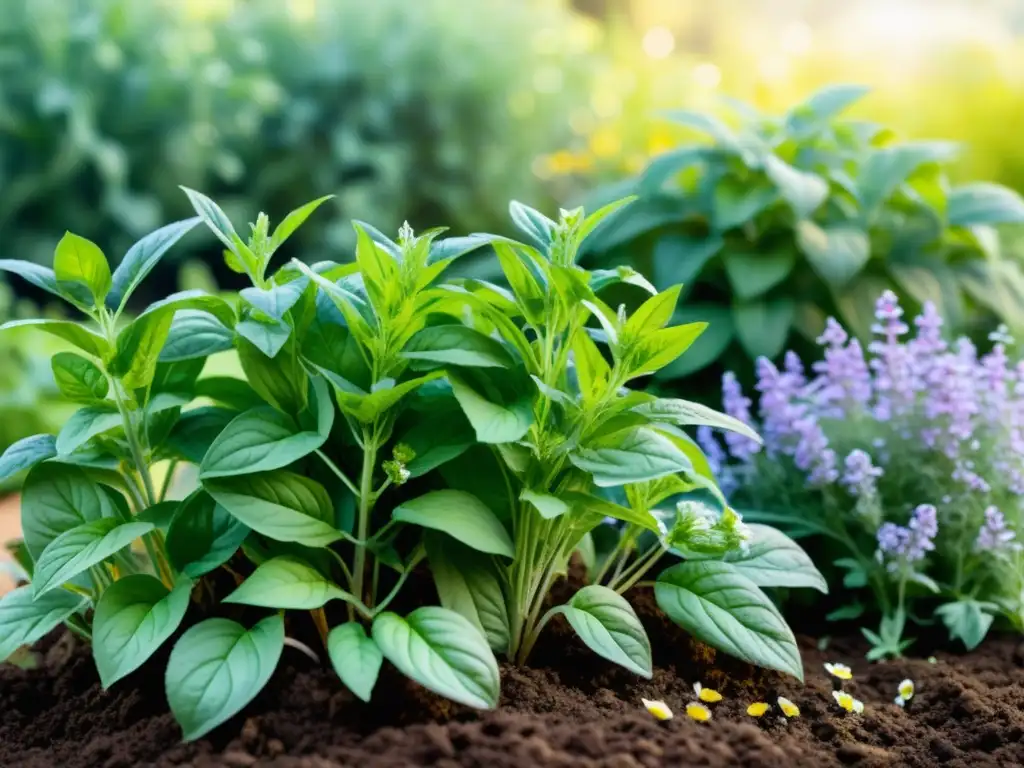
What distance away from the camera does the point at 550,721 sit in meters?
1.04

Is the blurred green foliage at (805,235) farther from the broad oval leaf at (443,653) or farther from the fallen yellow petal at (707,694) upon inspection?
the broad oval leaf at (443,653)

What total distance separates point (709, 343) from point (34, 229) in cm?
292

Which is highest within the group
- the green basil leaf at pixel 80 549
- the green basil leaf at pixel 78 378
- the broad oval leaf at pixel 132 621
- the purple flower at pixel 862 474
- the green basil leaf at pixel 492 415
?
the purple flower at pixel 862 474

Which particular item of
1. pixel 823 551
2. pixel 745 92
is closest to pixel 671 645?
pixel 823 551

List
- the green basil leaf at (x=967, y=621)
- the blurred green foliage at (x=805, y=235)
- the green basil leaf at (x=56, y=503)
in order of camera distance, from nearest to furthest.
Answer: the green basil leaf at (x=56, y=503)
the green basil leaf at (x=967, y=621)
the blurred green foliage at (x=805, y=235)

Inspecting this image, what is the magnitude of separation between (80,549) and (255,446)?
0.21 metres

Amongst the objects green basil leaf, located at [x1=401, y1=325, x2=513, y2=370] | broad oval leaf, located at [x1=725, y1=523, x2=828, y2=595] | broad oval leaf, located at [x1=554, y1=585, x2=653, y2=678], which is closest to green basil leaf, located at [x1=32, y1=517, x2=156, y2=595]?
green basil leaf, located at [x1=401, y1=325, x2=513, y2=370]

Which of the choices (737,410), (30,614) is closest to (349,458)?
(30,614)

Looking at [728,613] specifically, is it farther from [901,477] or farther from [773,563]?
[901,477]

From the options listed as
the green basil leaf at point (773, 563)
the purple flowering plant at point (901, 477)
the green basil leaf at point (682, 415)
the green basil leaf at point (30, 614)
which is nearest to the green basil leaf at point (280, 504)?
the green basil leaf at point (30, 614)

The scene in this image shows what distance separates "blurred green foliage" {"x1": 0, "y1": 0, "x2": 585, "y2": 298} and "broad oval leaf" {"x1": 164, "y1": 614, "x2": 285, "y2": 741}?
3.05 m

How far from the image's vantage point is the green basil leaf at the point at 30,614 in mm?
1077

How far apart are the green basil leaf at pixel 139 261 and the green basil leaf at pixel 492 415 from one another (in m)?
0.33

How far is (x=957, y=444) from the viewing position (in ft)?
5.15
